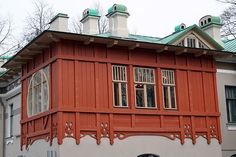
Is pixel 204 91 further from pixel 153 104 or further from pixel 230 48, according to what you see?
pixel 230 48

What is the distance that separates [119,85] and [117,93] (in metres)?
0.35

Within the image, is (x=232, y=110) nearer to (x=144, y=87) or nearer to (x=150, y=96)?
(x=150, y=96)

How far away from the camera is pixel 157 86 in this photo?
18344mm

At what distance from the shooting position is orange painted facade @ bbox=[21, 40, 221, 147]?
1633cm

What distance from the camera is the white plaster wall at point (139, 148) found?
52.2 feet

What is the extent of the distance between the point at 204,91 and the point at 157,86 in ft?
8.29

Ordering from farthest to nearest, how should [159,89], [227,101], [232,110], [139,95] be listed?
[232,110] → [227,101] → [159,89] → [139,95]

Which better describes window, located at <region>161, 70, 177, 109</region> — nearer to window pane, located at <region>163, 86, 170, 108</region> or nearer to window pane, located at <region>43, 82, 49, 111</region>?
window pane, located at <region>163, 86, 170, 108</region>

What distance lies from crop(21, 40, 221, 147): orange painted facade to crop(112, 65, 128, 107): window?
0.68 feet

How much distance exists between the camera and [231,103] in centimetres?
2102

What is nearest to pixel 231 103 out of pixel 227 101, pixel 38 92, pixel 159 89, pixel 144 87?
pixel 227 101

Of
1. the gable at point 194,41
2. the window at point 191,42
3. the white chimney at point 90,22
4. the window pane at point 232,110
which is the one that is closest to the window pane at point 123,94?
the gable at point 194,41

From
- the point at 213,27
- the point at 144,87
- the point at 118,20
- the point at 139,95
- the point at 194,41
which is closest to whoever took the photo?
the point at 139,95

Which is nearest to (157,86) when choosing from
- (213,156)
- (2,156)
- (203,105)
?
(203,105)
